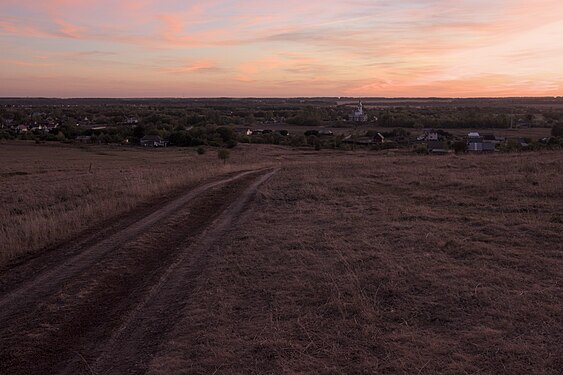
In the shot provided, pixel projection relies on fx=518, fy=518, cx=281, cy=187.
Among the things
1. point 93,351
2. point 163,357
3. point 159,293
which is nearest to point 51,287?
point 159,293

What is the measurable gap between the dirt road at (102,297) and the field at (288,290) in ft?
0.10

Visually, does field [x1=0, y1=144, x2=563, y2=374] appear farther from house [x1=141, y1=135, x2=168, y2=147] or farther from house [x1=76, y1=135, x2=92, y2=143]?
house [x1=76, y1=135, x2=92, y2=143]

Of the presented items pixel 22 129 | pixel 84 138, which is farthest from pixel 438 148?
pixel 22 129

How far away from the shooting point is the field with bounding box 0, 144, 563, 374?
538 centimetres

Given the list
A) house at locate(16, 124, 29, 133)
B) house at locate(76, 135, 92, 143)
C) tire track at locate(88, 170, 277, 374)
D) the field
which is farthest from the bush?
house at locate(16, 124, 29, 133)

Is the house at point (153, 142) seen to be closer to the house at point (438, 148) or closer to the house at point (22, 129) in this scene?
the house at point (22, 129)

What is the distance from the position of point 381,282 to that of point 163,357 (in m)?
3.60

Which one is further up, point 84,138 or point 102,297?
point 102,297

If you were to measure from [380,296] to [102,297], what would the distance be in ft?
12.6

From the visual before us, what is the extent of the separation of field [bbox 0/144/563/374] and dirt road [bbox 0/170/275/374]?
29mm

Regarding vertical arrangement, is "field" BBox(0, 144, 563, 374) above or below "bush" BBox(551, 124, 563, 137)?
above

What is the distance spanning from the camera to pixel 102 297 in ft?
23.6

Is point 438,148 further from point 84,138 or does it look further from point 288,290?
point 84,138

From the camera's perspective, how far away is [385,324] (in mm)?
6207
